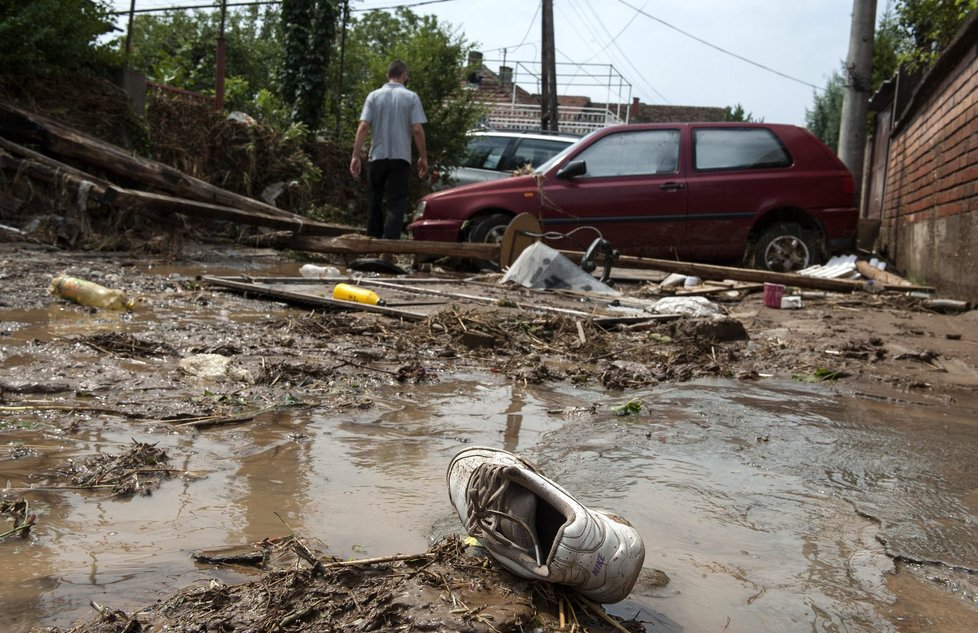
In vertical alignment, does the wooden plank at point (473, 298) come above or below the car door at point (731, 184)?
below

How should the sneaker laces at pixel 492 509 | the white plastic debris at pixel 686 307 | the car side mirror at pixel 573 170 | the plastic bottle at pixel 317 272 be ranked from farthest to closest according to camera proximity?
the car side mirror at pixel 573 170 < the plastic bottle at pixel 317 272 < the white plastic debris at pixel 686 307 < the sneaker laces at pixel 492 509

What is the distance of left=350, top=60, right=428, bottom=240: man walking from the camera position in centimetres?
849

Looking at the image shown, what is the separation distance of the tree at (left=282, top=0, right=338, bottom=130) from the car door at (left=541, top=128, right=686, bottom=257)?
854cm

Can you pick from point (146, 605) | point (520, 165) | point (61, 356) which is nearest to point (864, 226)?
A: point (520, 165)

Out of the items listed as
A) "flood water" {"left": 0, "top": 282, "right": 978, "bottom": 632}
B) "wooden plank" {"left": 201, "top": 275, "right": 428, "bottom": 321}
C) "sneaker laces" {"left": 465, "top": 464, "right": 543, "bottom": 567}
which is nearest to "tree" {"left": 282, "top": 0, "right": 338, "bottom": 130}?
"wooden plank" {"left": 201, "top": 275, "right": 428, "bottom": 321}

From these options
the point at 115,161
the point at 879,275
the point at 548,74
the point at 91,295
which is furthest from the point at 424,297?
the point at 548,74

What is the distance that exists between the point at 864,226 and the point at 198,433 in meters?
12.2

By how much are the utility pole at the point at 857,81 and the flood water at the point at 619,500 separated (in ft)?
30.9

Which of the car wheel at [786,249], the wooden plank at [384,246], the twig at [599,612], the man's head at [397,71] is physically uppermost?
the man's head at [397,71]

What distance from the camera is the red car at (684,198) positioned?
8.88 metres

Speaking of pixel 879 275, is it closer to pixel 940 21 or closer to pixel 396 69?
pixel 940 21

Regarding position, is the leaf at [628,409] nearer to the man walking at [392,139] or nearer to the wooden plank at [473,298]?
the wooden plank at [473,298]

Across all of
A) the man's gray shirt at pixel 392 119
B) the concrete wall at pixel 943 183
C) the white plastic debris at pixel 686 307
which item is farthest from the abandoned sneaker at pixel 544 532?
the man's gray shirt at pixel 392 119

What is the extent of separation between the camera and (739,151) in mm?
9047
